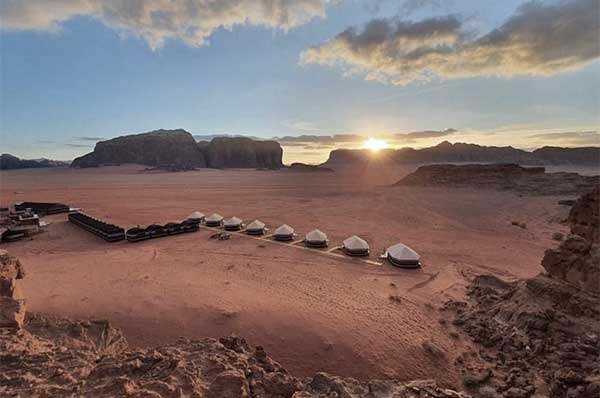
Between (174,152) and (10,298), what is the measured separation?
128798 mm

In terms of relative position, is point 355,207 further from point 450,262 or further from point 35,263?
point 35,263

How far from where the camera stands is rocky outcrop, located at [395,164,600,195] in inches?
1876

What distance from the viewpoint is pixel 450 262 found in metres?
17.4

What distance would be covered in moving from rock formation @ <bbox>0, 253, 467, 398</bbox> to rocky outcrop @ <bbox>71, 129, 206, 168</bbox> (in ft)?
398

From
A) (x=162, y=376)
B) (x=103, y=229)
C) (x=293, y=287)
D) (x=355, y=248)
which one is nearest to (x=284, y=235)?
(x=355, y=248)

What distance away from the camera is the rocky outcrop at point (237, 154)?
136875 millimetres

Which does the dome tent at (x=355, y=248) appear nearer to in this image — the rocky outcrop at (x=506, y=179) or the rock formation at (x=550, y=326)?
the rock formation at (x=550, y=326)

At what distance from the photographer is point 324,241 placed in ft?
63.7

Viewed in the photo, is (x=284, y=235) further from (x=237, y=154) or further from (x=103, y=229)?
(x=237, y=154)

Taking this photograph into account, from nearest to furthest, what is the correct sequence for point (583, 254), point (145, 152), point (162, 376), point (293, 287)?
point (162, 376) → point (583, 254) → point (293, 287) → point (145, 152)

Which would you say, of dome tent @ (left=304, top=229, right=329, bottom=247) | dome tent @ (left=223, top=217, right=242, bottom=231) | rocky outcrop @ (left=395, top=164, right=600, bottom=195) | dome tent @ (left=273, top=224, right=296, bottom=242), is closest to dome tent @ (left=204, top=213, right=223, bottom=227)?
dome tent @ (left=223, top=217, right=242, bottom=231)

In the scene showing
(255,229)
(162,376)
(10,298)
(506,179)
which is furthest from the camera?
(506,179)

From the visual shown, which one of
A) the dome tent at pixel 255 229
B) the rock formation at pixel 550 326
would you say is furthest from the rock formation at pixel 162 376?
the dome tent at pixel 255 229

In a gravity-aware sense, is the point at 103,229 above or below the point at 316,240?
above
